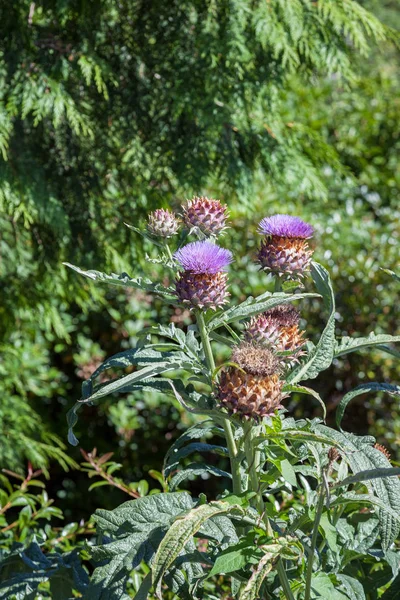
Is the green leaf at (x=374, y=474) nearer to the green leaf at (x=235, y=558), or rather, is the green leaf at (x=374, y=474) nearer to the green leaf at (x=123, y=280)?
the green leaf at (x=235, y=558)

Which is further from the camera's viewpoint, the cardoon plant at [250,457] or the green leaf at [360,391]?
the green leaf at [360,391]

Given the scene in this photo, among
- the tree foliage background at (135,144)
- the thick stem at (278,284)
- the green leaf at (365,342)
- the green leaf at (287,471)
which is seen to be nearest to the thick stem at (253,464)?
the green leaf at (287,471)

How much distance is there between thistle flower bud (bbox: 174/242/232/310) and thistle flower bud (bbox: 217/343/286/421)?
0.52 ft

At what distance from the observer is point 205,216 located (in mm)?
1583

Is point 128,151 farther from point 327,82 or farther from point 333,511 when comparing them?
point 327,82

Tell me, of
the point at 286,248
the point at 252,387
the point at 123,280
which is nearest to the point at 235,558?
the point at 252,387

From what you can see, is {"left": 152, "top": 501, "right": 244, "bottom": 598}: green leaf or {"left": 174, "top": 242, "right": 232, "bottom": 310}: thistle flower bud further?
{"left": 174, "top": 242, "right": 232, "bottom": 310}: thistle flower bud

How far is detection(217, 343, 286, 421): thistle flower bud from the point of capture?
128 centimetres

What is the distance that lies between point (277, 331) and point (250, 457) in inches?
9.0

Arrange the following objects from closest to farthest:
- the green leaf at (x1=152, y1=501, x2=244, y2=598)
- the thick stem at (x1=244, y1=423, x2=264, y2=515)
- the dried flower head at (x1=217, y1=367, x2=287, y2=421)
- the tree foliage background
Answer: the green leaf at (x1=152, y1=501, x2=244, y2=598) < the dried flower head at (x1=217, y1=367, x2=287, y2=421) < the thick stem at (x1=244, y1=423, x2=264, y2=515) < the tree foliage background

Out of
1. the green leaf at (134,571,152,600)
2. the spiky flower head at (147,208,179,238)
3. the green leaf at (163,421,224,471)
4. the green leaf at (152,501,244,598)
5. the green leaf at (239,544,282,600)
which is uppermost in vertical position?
the spiky flower head at (147,208,179,238)

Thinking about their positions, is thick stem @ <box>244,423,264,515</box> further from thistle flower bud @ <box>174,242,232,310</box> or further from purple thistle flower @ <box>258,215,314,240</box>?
purple thistle flower @ <box>258,215,314,240</box>

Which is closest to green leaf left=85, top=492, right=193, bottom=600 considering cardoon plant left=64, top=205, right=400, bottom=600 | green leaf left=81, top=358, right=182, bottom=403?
cardoon plant left=64, top=205, right=400, bottom=600

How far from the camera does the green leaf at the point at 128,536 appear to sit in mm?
1335
